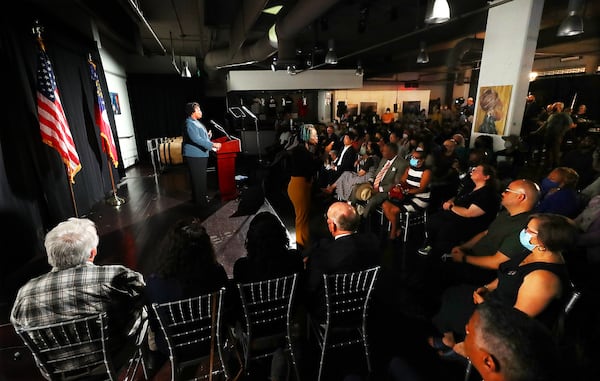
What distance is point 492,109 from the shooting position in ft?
16.6

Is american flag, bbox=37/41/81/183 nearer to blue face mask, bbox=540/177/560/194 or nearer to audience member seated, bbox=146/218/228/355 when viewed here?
audience member seated, bbox=146/218/228/355

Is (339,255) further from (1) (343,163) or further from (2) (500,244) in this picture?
(1) (343,163)

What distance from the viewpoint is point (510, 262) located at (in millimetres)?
1878

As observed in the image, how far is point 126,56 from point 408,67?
1012cm

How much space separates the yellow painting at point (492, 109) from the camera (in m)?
4.84

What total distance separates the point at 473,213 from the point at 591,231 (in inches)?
33.1

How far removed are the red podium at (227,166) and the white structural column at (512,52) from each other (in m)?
4.53

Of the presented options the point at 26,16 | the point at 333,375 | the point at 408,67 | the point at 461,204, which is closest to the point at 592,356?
the point at 461,204

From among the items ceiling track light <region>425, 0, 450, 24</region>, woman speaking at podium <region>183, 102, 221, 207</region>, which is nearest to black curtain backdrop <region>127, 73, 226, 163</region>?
woman speaking at podium <region>183, 102, 221, 207</region>

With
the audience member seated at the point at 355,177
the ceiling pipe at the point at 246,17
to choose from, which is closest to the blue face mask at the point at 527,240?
the audience member seated at the point at 355,177

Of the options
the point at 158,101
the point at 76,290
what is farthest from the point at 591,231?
the point at 158,101

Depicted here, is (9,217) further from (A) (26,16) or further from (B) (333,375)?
(B) (333,375)

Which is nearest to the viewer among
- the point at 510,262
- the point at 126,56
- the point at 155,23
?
the point at 510,262

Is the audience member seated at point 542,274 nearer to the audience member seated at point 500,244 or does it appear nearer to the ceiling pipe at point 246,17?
the audience member seated at point 500,244
